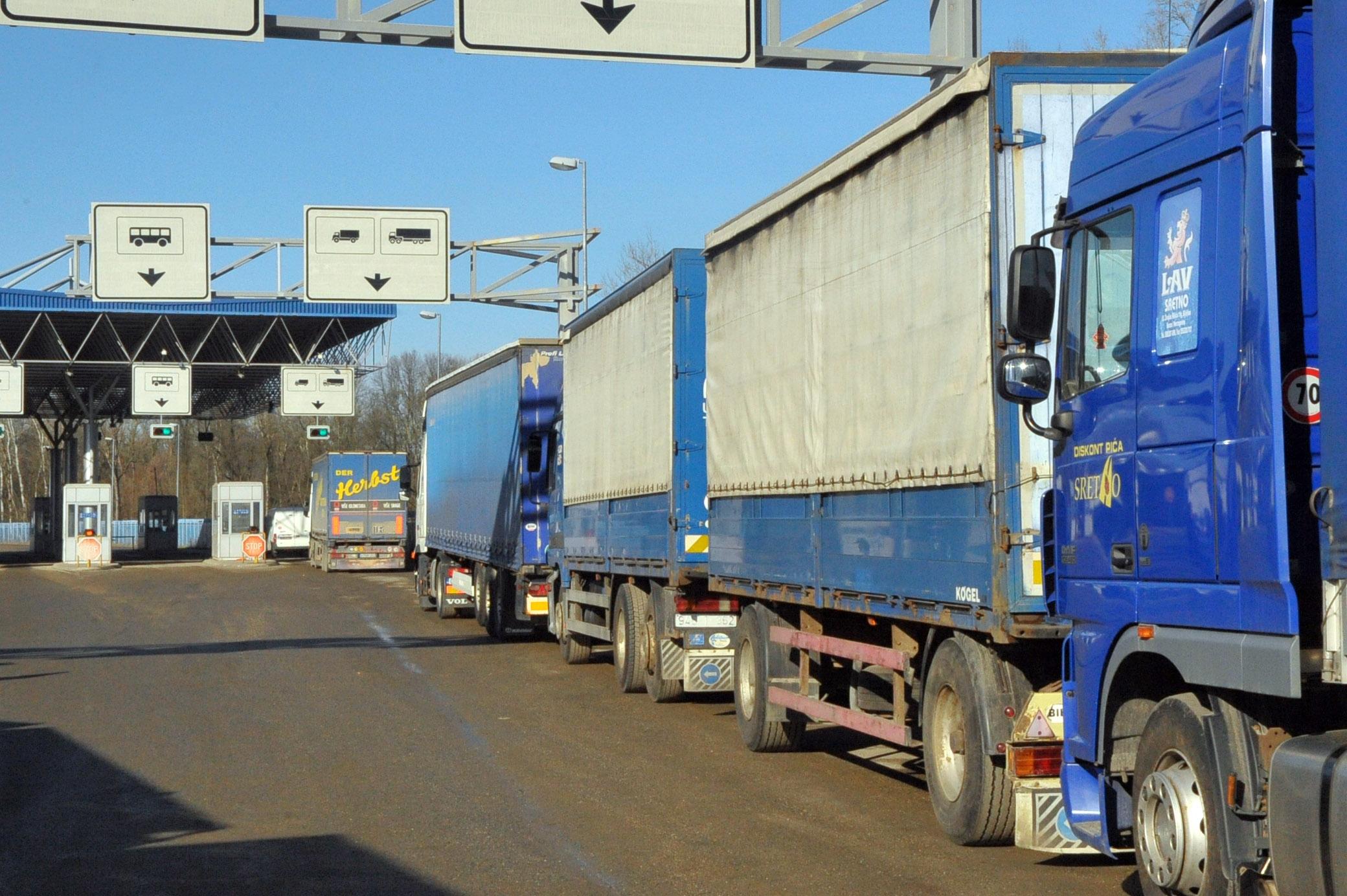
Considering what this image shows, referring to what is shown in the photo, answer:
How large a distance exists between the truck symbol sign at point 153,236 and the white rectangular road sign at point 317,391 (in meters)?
18.1

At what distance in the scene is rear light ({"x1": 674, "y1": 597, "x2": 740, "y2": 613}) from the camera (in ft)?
46.2

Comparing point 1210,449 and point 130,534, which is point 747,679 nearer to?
point 1210,449

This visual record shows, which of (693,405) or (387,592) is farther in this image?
(387,592)

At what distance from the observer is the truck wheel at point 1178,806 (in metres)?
5.53

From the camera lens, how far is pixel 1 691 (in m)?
16.5

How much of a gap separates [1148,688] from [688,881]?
2.45 metres

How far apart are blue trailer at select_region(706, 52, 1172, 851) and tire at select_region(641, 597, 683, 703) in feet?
8.64

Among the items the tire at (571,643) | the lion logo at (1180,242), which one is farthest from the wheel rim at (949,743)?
the tire at (571,643)

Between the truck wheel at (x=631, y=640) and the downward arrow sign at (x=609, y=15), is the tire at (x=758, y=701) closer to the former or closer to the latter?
the truck wheel at (x=631, y=640)

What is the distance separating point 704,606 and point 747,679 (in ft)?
6.59

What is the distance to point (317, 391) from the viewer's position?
4050 cm

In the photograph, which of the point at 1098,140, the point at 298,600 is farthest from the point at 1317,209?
the point at 298,600

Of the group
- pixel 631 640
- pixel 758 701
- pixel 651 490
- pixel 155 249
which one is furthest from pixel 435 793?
pixel 155 249

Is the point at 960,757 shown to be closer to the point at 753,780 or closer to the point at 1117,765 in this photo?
the point at 1117,765
